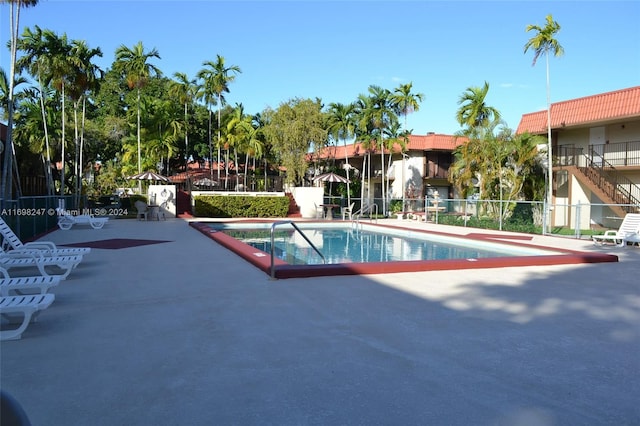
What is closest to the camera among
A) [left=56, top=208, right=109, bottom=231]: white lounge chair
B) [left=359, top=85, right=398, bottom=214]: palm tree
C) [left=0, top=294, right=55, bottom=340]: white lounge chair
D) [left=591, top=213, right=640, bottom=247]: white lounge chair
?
[left=0, top=294, right=55, bottom=340]: white lounge chair

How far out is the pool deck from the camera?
3.24 m

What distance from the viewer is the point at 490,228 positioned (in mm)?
20484

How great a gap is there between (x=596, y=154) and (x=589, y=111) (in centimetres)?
212

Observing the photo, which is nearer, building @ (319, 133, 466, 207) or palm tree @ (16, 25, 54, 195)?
palm tree @ (16, 25, 54, 195)

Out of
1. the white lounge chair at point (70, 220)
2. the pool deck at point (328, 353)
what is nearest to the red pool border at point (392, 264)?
the pool deck at point (328, 353)

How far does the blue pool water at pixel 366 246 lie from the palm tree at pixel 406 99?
40.4 ft

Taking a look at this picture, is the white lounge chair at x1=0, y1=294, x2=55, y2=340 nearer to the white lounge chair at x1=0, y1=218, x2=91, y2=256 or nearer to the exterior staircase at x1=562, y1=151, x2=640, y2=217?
the white lounge chair at x1=0, y1=218, x2=91, y2=256

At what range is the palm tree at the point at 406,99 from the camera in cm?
3094

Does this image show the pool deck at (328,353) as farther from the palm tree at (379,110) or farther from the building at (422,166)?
the building at (422,166)

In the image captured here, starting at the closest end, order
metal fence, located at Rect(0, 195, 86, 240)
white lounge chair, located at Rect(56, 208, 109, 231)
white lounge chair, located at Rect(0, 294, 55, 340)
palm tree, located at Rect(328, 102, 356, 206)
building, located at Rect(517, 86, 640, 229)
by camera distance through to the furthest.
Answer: white lounge chair, located at Rect(0, 294, 55, 340)
metal fence, located at Rect(0, 195, 86, 240)
white lounge chair, located at Rect(56, 208, 109, 231)
building, located at Rect(517, 86, 640, 229)
palm tree, located at Rect(328, 102, 356, 206)

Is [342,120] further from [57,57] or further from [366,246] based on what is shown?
[366,246]

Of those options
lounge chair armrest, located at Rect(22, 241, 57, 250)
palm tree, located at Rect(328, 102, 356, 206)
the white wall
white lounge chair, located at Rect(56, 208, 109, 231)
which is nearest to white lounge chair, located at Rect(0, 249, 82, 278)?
lounge chair armrest, located at Rect(22, 241, 57, 250)

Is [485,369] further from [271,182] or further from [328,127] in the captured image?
[271,182]

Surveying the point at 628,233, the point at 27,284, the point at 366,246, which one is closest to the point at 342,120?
the point at 366,246
